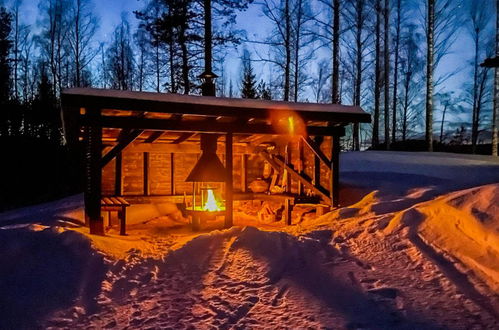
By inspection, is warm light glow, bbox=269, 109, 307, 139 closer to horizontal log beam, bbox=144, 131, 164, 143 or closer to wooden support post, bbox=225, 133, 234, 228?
wooden support post, bbox=225, 133, 234, 228

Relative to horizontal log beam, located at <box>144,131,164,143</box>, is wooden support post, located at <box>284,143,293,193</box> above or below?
below

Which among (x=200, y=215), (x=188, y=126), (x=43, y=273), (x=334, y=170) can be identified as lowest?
(x=200, y=215)

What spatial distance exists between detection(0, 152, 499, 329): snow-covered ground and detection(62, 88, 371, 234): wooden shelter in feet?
6.67

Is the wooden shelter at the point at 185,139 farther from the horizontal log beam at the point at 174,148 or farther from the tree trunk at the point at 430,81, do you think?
the tree trunk at the point at 430,81

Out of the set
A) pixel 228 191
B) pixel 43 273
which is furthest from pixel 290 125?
pixel 43 273

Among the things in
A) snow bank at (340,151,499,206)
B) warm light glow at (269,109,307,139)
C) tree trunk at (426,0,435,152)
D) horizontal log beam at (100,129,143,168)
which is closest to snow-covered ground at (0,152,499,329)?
horizontal log beam at (100,129,143,168)

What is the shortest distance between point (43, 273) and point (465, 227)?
16.5ft

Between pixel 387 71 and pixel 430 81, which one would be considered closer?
pixel 430 81

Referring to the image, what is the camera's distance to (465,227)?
4719 millimetres

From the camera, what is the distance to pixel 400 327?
3059 mm

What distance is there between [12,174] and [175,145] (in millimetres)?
10512

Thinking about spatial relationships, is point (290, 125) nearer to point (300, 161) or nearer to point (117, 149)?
point (300, 161)

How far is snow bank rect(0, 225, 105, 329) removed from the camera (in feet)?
11.6

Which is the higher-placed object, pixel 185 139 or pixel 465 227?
pixel 185 139
